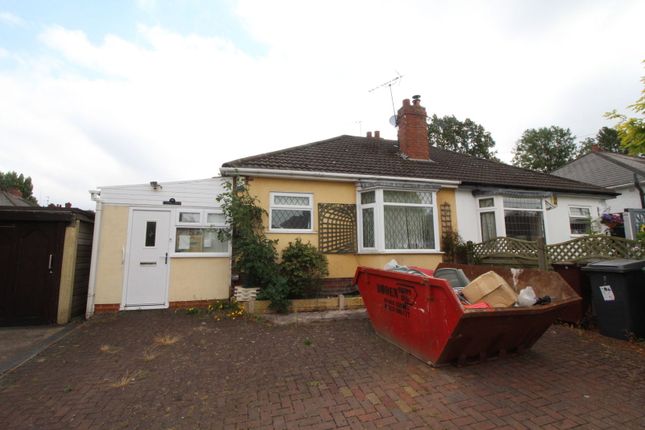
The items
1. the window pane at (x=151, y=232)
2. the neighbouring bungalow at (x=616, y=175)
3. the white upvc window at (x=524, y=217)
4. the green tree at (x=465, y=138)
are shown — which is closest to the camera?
the window pane at (x=151, y=232)

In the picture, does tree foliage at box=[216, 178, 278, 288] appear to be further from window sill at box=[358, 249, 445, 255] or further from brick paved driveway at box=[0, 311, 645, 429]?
window sill at box=[358, 249, 445, 255]

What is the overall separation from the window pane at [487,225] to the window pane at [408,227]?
7.37 feet

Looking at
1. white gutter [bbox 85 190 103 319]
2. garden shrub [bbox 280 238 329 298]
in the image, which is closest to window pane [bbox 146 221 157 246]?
white gutter [bbox 85 190 103 319]

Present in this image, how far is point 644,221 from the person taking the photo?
9.44m

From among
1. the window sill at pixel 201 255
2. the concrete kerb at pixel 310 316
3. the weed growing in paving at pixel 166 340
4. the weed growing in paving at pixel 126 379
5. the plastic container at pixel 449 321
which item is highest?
the window sill at pixel 201 255

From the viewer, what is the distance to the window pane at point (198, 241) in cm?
714

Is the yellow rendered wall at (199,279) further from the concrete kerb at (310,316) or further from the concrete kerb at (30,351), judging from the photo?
the concrete kerb at (30,351)

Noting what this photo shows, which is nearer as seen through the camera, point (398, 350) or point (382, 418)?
point (382, 418)

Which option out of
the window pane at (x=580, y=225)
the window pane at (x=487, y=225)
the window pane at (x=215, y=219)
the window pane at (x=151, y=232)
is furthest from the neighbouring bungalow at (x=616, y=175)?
the window pane at (x=151, y=232)

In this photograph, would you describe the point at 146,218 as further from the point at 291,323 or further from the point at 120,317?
the point at 291,323

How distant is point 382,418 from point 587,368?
10.2 feet

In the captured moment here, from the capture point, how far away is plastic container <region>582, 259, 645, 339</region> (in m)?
4.62

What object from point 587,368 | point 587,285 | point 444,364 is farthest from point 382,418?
point 587,285

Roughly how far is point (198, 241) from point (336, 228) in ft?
12.1
